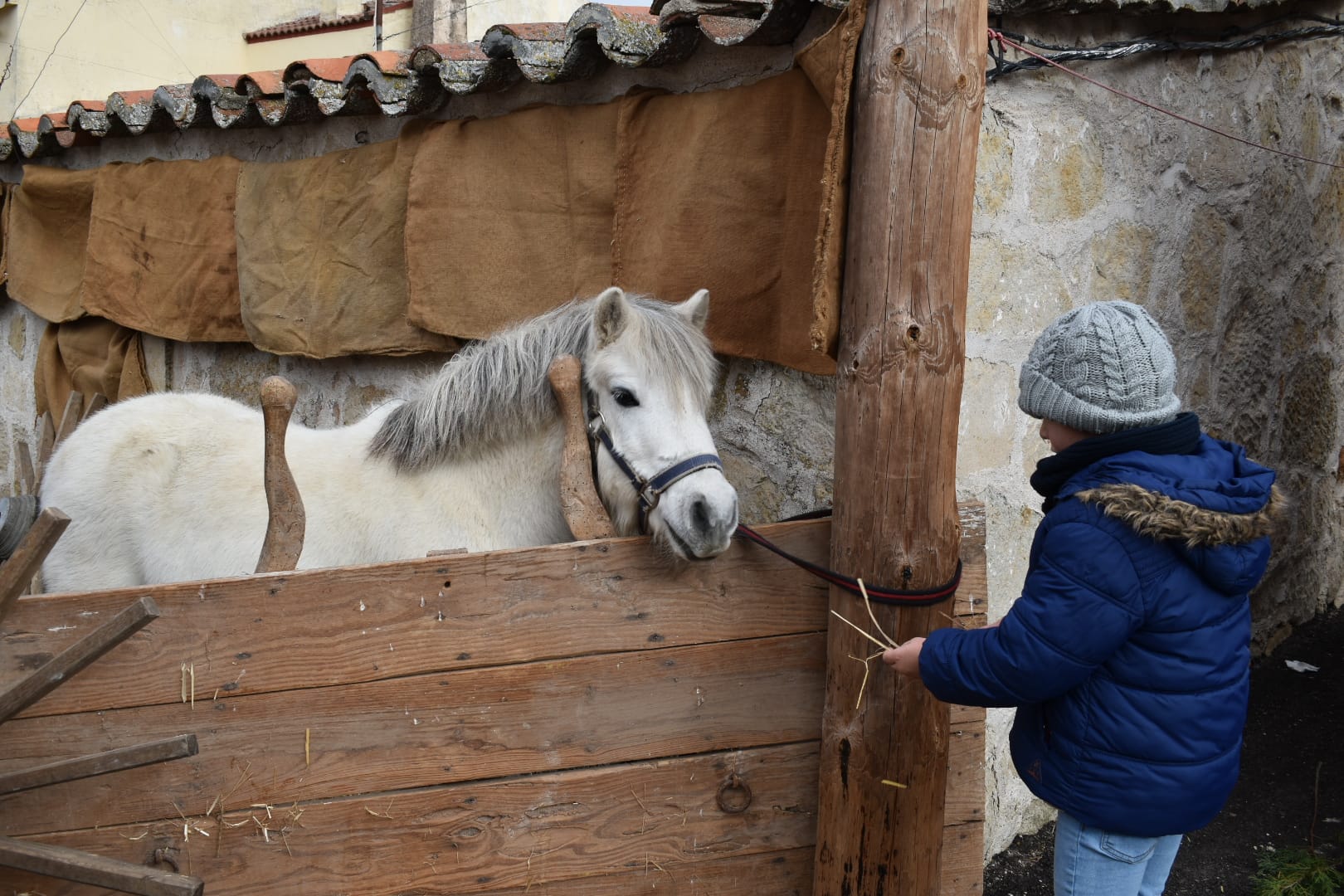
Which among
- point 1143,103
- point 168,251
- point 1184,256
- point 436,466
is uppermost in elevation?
point 1143,103

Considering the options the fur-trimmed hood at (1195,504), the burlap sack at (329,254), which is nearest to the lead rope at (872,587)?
the fur-trimmed hood at (1195,504)

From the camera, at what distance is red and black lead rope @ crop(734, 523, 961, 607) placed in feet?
6.96

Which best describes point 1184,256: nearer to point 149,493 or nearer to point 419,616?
point 419,616

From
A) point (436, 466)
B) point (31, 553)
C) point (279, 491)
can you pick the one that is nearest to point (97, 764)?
point (31, 553)

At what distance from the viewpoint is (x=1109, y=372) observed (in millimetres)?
1856

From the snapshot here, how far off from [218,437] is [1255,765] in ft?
12.9

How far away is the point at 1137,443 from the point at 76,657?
2035 mm

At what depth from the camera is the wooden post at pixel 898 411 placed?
2.01 meters

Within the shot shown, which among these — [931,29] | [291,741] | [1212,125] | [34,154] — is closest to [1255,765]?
[1212,125]

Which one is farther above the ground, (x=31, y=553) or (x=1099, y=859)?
(x=31, y=553)

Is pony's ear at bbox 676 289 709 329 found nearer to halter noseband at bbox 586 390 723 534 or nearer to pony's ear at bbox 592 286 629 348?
pony's ear at bbox 592 286 629 348

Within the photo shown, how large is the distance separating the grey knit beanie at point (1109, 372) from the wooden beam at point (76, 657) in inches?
69.2

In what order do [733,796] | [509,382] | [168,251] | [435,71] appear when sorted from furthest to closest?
[168,251] < [435,71] < [509,382] < [733,796]

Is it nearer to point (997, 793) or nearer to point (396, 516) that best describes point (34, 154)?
point (396, 516)
